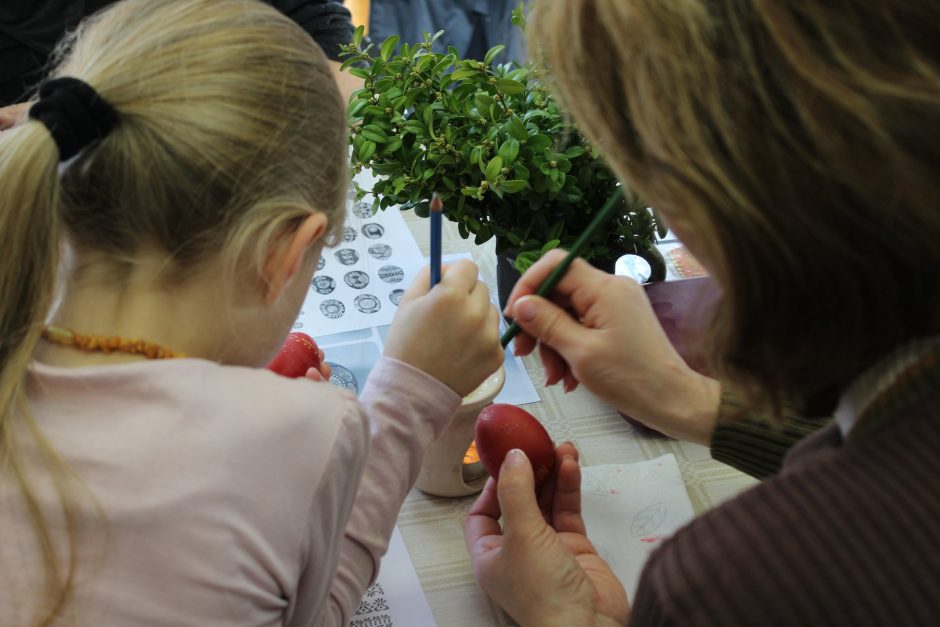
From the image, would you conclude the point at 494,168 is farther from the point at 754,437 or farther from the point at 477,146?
the point at 754,437

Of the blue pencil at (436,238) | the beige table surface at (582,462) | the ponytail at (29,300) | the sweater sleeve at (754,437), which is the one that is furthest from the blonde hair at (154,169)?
the sweater sleeve at (754,437)

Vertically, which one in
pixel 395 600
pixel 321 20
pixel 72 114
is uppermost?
pixel 72 114

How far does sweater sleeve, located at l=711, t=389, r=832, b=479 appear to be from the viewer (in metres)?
0.77

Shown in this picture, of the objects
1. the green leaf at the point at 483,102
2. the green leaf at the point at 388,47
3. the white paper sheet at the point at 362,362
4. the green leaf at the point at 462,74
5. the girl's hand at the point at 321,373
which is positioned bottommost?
the white paper sheet at the point at 362,362

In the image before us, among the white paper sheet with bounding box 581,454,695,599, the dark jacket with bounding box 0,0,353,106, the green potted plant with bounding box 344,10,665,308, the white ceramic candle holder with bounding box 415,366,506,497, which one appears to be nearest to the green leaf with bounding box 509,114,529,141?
the green potted plant with bounding box 344,10,665,308

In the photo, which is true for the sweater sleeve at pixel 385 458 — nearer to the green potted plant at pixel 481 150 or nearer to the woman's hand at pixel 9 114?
the green potted plant at pixel 481 150

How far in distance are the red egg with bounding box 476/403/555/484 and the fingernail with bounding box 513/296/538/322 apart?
0.09m

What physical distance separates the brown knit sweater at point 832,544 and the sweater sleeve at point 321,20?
1105mm

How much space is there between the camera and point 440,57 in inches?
35.5

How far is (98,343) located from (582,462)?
48cm

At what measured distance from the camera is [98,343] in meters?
0.59

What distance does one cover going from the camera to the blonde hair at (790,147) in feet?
1.43

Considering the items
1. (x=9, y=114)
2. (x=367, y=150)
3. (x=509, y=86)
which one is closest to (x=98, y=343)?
(x=367, y=150)

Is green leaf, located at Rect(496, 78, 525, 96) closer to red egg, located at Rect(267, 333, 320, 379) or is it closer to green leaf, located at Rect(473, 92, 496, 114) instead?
green leaf, located at Rect(473, 92, 496, 114)
